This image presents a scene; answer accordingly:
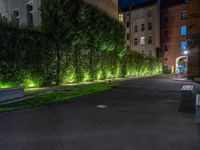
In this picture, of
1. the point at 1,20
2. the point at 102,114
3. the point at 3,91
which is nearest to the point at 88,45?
the point at 1,20

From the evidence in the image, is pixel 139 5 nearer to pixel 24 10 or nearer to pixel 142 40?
pixel 142 40

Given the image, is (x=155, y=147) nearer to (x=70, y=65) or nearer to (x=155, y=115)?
(x=155, y=115)

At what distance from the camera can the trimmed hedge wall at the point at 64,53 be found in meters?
11.2

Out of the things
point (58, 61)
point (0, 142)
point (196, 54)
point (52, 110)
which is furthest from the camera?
point (196, 54)

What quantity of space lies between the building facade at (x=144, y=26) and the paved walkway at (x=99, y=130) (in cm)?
4177

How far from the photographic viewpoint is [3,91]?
8531 mm

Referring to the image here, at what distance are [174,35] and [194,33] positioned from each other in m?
27.8

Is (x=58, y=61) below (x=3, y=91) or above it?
above

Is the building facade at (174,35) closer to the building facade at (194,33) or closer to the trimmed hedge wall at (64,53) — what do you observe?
the building facade at (194,33)

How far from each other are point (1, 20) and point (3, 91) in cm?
494

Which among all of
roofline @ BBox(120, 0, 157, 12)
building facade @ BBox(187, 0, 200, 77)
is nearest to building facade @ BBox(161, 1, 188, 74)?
roofline @ BBox(120, 0, 157, 12)

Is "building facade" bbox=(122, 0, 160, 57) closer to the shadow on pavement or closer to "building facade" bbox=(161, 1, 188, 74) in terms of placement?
"building facade" bbox=(161, 1, 188, 74)

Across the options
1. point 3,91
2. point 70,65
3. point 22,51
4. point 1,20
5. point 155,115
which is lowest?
point 155,115

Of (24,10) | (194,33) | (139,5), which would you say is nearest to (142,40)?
(139,5)
